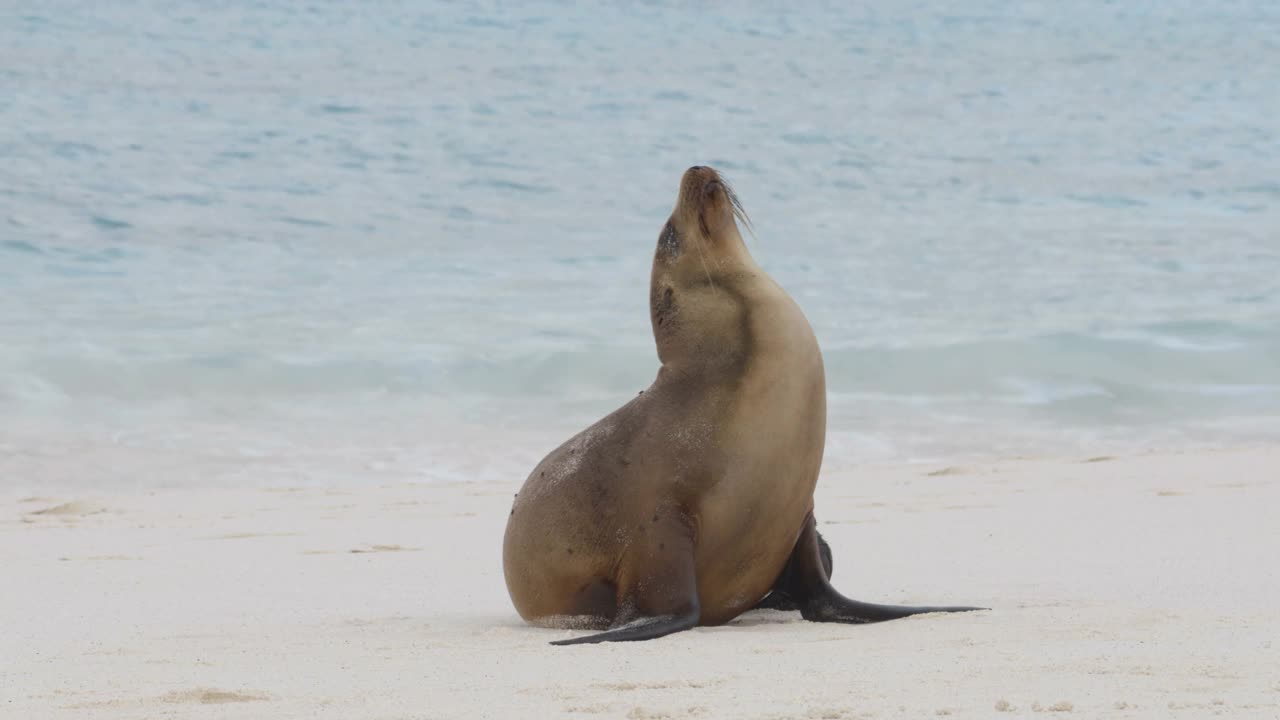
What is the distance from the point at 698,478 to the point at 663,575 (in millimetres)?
236

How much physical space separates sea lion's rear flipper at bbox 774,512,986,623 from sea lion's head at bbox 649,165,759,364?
0.51 m

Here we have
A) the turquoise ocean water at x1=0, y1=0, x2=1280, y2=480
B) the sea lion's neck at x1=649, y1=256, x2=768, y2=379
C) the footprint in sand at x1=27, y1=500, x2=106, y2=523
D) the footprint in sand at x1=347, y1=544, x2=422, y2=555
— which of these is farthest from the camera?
the turquoise ocean water at x1=0, y1=0, x2=1280, y2=480

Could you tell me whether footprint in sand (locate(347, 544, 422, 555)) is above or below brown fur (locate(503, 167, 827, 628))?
below

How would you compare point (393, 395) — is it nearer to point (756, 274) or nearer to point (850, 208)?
point (756, 274)

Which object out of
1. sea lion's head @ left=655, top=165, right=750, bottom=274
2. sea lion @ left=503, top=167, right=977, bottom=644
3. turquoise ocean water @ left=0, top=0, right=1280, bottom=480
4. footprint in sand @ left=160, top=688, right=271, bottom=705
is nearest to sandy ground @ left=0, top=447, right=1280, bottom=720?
footprint in sand @ left=160, top=688, right=271, bottom=705

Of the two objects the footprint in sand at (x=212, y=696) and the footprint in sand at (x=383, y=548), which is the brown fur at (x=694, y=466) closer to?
the footprint in sand at (x=212, y=696)

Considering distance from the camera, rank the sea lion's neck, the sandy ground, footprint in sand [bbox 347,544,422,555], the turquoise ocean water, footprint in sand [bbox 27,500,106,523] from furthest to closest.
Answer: the turquoise ocean water
footprint in sand [bbox 27,500,106,523]
footprint in sand [bbox 347,544,422,555]
the sea lion's neck
the sandy ground

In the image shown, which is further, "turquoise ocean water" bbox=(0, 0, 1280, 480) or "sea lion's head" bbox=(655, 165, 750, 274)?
"turquoise ocean water" bbox=(0, 0, 1280, 480)

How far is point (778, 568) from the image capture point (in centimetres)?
433

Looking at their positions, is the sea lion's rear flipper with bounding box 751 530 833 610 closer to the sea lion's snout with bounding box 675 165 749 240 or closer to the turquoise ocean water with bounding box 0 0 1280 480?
the sea lion's snout with bounding box 675 165 749 240

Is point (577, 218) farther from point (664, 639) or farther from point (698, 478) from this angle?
point (664, 639)

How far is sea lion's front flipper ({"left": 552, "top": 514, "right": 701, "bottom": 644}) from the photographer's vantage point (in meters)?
4.06

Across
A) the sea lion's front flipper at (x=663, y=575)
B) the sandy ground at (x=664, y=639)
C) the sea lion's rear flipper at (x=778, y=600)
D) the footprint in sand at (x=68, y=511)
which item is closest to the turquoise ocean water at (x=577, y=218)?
the footprint in sand at (x=68, y=511)

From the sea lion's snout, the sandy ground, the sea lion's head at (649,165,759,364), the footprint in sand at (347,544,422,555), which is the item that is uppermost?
the sea lion's snout
